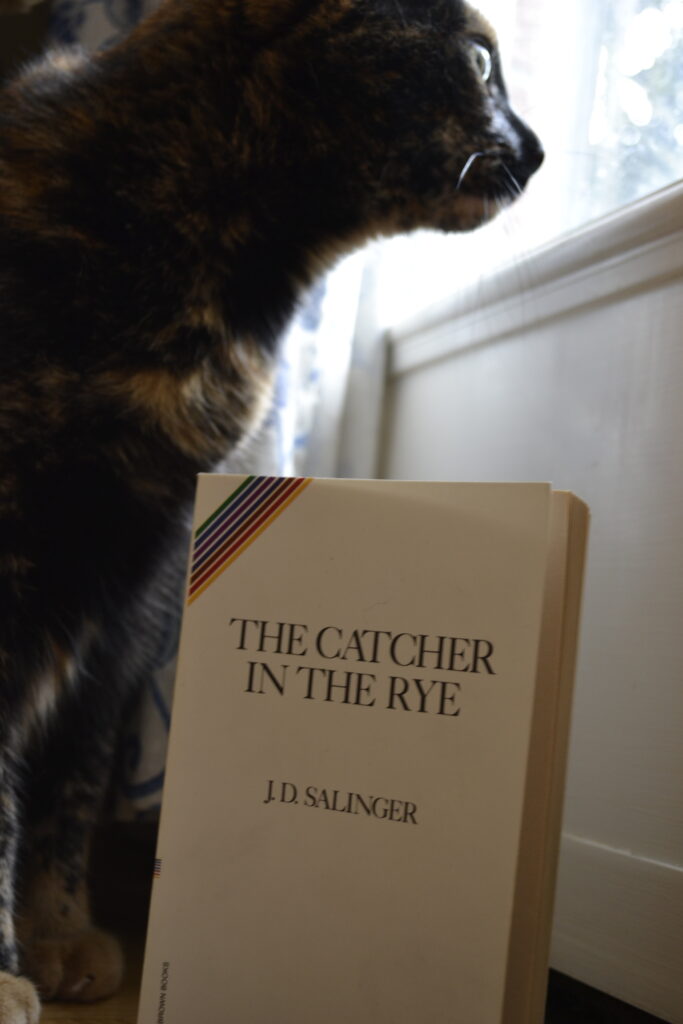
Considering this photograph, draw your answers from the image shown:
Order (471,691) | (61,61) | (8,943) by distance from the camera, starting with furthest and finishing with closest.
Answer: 1. (61,61)
2. (8,943)
3. (471,691)

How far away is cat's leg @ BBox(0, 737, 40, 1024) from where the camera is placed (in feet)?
2.27

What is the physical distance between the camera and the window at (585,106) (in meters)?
1.03

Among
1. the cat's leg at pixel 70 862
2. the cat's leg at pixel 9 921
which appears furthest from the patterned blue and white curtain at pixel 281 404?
the cat's leg at pixel 9 921

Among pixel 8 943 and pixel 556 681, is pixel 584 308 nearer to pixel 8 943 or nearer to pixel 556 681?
pixel 556 681

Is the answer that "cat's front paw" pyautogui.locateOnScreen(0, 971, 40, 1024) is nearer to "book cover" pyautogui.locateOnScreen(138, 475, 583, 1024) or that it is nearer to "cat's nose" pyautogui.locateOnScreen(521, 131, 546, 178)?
"book cover" pyautogui.locateOnScreen(138, 475, 583, 1024)

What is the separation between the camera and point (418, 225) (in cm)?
100

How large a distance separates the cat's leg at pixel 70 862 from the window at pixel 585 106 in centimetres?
73

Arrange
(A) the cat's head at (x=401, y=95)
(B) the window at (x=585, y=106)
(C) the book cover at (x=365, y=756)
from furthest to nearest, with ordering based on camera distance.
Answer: (B) the window at (x=585, y=106) < (A) the cat's head at (x=401, y=95) < (C) the book cover at (x=365, y=756)

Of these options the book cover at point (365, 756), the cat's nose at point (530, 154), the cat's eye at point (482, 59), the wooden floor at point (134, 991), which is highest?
the cat's eye at point (482, 59)

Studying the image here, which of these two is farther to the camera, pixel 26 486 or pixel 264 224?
pixel 264 224

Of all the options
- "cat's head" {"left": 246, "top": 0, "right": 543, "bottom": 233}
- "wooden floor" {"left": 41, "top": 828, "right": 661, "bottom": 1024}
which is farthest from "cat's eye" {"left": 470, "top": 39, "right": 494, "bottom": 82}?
"wooden floor" {"left": 41, "top": 828, "right": 661, "bottom": 1024}

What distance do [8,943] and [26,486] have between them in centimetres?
37

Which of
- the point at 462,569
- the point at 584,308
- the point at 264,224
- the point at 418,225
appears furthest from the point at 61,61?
the point at 462,569

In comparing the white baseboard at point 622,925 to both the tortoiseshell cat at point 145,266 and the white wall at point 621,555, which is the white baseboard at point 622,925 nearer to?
the white wall at point 621,555
